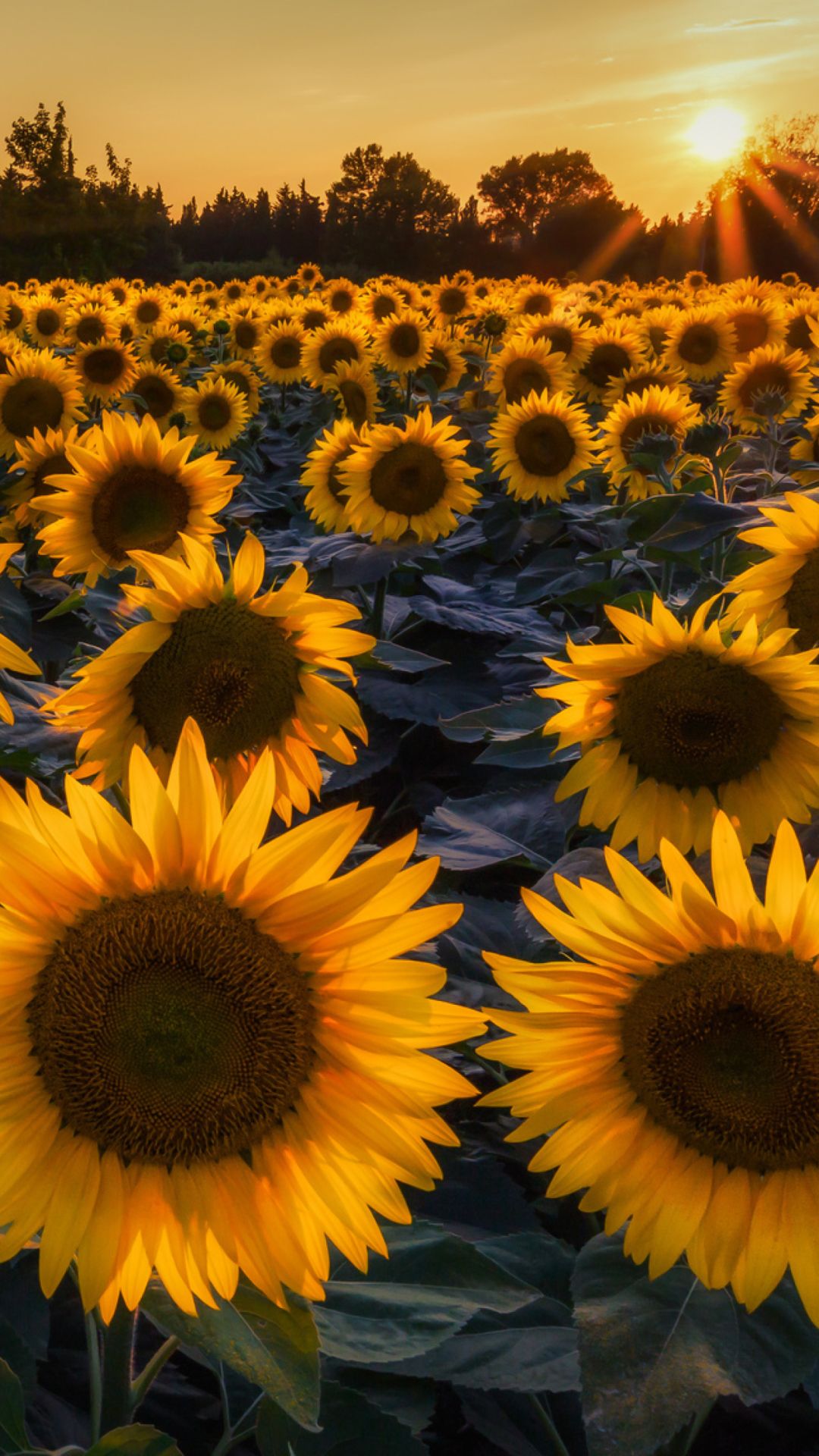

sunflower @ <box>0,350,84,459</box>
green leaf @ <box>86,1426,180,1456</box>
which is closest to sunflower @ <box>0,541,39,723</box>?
green leaf @ <box>86,1426,180,1456</box>

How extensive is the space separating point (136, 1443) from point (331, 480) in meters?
4.05

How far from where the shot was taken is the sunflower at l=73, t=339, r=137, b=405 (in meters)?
7.04

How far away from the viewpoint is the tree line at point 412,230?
1187 inches

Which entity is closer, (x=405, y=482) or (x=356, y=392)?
(x=405, y=482)

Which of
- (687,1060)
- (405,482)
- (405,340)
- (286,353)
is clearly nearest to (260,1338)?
(687,1060)

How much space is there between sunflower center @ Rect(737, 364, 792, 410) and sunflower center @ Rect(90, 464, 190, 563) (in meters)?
4.54

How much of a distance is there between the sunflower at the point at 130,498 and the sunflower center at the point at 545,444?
2.61 metres

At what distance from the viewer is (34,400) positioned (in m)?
5.29

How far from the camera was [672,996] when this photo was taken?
4.25 feet

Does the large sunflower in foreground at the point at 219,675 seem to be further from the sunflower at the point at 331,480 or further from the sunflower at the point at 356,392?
the sunflower at the point at 356,392

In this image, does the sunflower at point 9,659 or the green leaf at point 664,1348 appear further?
the sunflower at point 9,659

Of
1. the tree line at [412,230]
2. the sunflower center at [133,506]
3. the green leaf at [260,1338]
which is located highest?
the tree line at [412,230]

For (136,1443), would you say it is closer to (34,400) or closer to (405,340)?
(34,400)

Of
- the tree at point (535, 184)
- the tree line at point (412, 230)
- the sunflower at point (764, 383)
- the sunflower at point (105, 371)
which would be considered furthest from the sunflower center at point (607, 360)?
the tree at point (535, 184)
